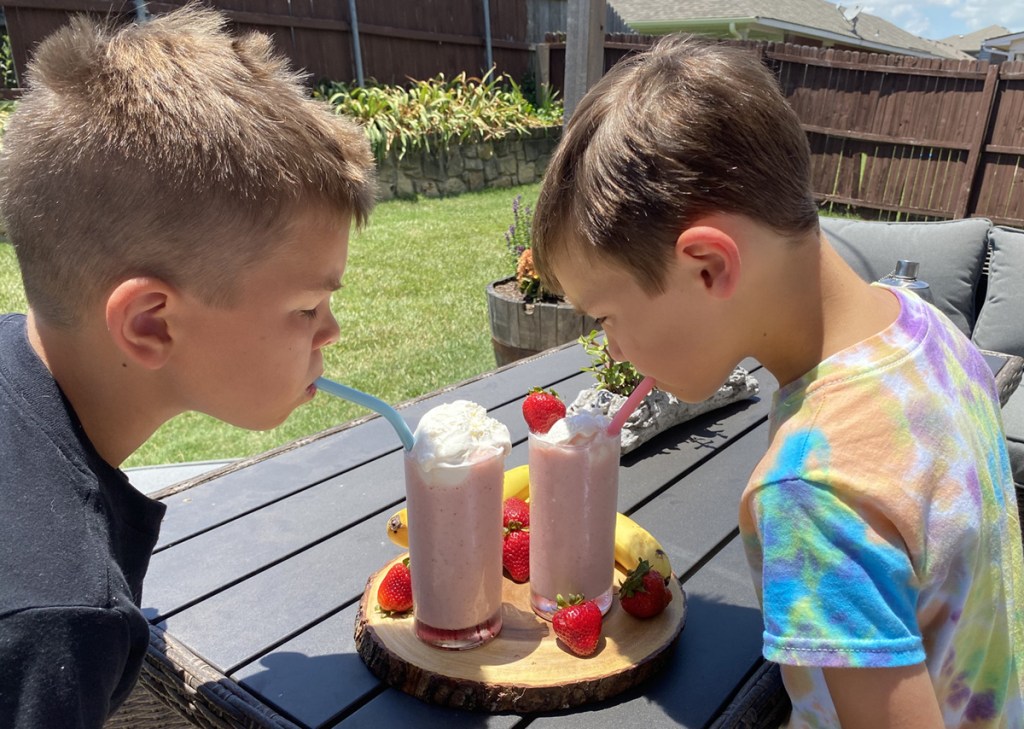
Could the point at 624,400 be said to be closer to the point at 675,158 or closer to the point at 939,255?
the point at 675,158

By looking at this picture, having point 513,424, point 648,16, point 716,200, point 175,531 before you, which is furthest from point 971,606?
point 648,16

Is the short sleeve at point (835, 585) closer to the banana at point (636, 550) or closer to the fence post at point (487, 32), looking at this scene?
the banana at point (636, 550)

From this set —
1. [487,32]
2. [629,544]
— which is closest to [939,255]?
[629,544]

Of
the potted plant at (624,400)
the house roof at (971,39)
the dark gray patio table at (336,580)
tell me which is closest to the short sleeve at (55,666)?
the dark gray patio table at (336,580)

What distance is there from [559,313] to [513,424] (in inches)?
65.7

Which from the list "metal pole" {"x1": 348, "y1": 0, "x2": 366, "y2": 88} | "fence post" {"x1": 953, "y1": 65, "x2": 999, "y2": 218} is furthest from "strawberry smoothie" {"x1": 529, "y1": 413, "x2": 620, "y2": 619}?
"metal pole" {"x1": 348, "y1": 0, "x2": 366, "y2": 88}

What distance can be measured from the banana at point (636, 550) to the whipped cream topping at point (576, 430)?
0.23m

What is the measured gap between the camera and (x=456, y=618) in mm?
Result: 1190

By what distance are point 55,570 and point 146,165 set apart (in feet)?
1.68

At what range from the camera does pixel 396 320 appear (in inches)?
208

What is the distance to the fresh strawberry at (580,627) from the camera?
1.19 meters

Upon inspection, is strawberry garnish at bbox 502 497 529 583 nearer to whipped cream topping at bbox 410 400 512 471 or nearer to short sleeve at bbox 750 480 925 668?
whipped cream topping at bbox 410 400 512 471

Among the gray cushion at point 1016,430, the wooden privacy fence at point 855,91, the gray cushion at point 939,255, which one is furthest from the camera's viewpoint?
the wooden privacy fence at point 855,91

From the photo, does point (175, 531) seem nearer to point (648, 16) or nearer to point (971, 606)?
point (971, 606)
